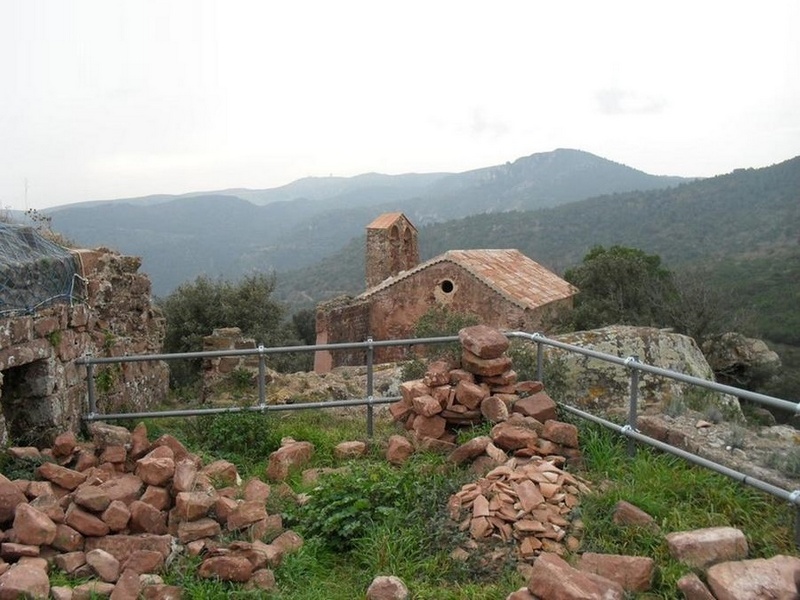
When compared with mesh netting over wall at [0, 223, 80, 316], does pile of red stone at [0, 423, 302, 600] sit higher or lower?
lower

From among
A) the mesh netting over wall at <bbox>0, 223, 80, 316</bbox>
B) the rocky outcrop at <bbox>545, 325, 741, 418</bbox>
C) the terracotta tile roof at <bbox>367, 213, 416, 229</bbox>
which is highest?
the terracotta tile roof at <bbox>367, 213, 416, 229</bbox>

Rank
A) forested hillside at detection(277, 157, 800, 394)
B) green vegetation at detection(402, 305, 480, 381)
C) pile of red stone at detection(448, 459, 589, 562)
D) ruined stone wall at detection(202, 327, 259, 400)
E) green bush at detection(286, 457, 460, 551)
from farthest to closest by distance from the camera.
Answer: forested hillside at detection(277, 157, 800, 394), ruined stone wall at detection(202, 327, 259, 400), green vegetation at detection(402, 305, 480, 381), green bush at detection(286, 457, 460, 551), pile of red stone at detection(448, 459, 589, 562)

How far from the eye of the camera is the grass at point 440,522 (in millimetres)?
3766

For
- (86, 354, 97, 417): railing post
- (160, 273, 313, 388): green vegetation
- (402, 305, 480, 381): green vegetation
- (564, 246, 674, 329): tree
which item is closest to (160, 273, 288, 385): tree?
(160, 273, 313, 388): green vegetation

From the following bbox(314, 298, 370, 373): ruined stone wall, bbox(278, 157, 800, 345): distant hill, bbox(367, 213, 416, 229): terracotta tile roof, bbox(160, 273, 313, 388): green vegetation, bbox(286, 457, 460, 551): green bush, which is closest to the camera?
bbox(286, 457, 460, 551): green bush

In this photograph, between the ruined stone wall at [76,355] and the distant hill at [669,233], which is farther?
the distant hill at [669,233]

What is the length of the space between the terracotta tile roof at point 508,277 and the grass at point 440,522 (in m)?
14.0

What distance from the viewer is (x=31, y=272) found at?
588 cm

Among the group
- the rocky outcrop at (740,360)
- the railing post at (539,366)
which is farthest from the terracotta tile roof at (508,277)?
the railing post at (539,366)

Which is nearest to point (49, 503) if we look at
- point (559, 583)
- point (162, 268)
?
point (559, 583)

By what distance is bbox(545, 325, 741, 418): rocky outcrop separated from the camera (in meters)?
6.08

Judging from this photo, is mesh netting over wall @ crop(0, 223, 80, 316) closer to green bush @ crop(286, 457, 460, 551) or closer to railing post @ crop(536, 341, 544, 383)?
green bush @ crop(286, 457, 460, 551)

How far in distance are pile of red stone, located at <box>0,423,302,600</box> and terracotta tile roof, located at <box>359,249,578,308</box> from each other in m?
14.9

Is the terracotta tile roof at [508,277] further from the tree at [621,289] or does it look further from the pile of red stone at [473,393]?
the pile of red stone at [473,393]
